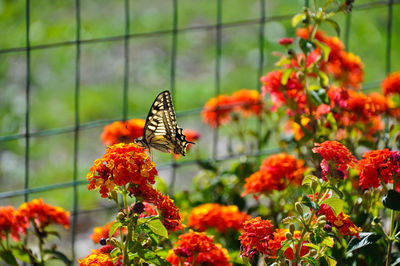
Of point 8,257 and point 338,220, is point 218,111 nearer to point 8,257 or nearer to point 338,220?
point 8,257

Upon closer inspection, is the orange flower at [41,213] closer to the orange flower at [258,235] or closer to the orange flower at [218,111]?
the orange flower at [258,235]

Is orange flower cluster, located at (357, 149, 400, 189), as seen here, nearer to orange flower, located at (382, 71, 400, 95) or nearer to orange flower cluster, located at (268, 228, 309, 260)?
orange flower cluster, located at (268, 228, 309, 260)

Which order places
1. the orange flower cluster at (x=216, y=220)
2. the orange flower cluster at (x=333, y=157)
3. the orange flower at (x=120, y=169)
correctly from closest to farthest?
the orange flower at (x=120, y=169), the orange flower cluster at (x=333, y=157), the orange flower cluster at (x=216, y=220)

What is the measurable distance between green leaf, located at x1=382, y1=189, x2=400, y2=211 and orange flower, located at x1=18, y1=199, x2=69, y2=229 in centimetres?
102

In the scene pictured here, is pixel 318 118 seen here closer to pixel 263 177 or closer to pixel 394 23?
pixel 263 177

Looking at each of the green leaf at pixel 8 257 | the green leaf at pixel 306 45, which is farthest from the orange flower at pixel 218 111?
the green leaf at pixel 8 257

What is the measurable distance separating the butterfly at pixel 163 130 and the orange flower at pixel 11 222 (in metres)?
0.43

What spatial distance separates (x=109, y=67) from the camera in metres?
5.52

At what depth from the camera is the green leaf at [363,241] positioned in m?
1.93

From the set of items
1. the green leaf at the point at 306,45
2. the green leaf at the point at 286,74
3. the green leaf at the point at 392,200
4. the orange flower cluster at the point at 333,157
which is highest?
the green leaf at the point at 306,45

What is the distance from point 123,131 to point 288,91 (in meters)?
0.65

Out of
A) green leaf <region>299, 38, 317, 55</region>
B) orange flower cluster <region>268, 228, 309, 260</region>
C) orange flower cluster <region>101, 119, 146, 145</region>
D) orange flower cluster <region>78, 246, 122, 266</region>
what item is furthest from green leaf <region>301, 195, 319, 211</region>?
orange flower cluster <region>101, 119, 146, 145</region>

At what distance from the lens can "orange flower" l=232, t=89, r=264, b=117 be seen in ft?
10.4

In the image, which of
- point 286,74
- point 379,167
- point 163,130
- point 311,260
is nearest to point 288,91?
point 286,74
